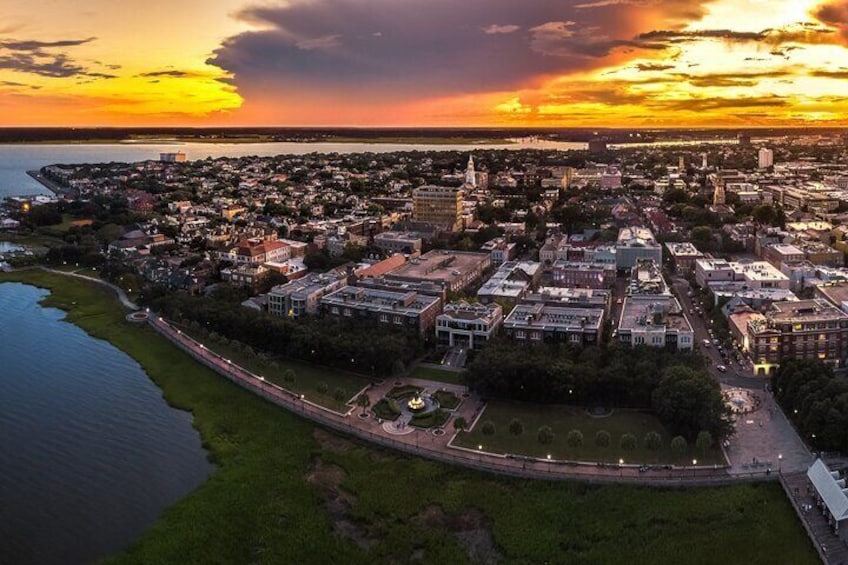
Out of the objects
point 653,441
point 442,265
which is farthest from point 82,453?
point 442,265

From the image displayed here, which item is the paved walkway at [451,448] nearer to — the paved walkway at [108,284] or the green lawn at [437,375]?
the green lawn at [437,375]

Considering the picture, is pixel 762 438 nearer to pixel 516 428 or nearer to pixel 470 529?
pixel 516 428

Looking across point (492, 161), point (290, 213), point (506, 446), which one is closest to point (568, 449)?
point (506, 446)

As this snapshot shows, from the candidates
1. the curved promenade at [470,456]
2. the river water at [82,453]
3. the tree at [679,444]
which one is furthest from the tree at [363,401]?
the tree at [679,444]

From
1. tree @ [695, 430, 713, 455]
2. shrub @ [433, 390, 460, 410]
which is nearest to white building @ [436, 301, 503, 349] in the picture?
shrub @ [433, 390, 460, 410]

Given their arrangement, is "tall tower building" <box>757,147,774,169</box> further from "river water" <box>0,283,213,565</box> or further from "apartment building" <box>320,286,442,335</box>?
"river water" <box>0,283,213,565</box>

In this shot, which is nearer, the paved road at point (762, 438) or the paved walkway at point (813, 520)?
the paved walkway at point (813, 520)
